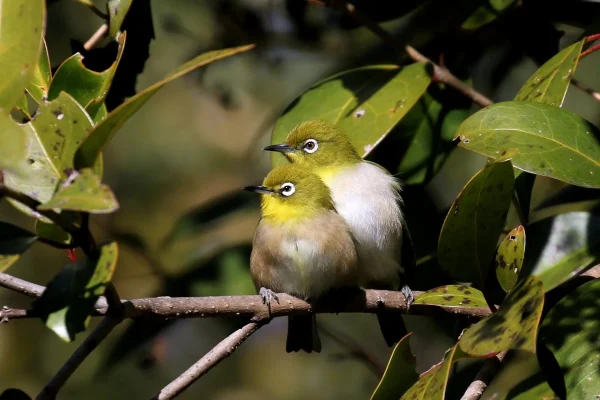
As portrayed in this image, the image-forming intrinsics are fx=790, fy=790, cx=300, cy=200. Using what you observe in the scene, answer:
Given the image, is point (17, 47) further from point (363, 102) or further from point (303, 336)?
point (303, 336)

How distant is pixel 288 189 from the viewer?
138 inches

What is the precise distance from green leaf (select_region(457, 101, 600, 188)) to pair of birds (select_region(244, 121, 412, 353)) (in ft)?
2.23

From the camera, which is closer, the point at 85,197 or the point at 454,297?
the point at 85,197

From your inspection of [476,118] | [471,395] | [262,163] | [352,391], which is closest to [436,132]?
[476,118]

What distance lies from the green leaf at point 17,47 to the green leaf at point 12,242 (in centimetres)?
27

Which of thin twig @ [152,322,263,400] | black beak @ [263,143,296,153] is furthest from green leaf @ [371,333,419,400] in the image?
black beak @ [263,143,296,153]

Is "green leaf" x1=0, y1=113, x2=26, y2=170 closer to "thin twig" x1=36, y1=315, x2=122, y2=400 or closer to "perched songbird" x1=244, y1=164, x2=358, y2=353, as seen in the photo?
"thin twig" x1=36, y1=315, x2=122, y2=400

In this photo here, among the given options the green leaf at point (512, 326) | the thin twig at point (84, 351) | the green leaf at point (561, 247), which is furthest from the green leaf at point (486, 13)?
the thin twig at point (84, 351)

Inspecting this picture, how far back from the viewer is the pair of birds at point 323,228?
125 inches

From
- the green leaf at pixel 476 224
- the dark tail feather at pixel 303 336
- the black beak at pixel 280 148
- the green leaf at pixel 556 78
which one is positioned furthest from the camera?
the black beak at pixel 280 148

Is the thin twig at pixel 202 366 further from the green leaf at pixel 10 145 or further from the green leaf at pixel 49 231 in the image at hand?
the green leaf at pixel 10 145

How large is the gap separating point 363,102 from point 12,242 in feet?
6.03

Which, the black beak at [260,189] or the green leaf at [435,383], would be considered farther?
the black beak at [260,189]

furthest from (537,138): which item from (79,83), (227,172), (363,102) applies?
(227,172)
